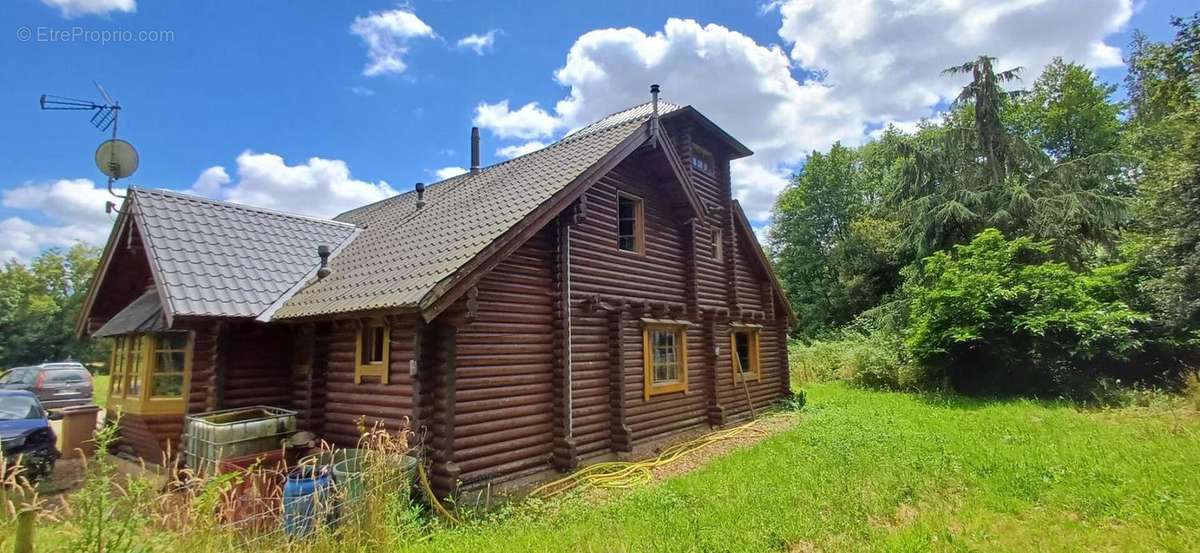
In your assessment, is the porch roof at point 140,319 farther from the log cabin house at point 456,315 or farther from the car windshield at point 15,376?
the car windshield at point 15,376

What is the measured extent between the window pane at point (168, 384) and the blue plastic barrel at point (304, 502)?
14.1 ft

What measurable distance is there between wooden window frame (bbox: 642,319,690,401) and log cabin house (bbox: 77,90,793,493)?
0.14 ft

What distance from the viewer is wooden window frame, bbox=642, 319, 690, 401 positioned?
10578 mm

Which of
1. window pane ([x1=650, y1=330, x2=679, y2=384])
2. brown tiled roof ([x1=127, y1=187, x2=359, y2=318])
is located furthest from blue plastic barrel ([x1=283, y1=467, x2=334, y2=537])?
window pane ([x1=650, y1=330, x2=679, y2=384])

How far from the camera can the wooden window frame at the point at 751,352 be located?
536 inches

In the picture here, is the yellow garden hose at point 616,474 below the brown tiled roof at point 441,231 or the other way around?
below

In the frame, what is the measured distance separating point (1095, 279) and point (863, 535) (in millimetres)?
13408

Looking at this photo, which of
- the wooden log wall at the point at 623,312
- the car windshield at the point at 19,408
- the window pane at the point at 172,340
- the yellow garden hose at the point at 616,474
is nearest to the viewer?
the yellow garden hose at the point at 616,474

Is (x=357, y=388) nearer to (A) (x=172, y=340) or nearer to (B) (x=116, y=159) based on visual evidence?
(A) (x=172, y=340)

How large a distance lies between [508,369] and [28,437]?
299 inches

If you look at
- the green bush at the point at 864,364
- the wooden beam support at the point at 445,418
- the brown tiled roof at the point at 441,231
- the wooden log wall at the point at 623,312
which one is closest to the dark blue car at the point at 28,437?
the brown tiled roof at the point at 441,231

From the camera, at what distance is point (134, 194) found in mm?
9625

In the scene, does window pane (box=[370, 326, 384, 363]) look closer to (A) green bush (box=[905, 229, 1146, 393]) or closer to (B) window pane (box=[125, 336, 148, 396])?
(B) window pane (box=[125, 336, 148, 396])

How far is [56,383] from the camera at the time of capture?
17.0 meters
